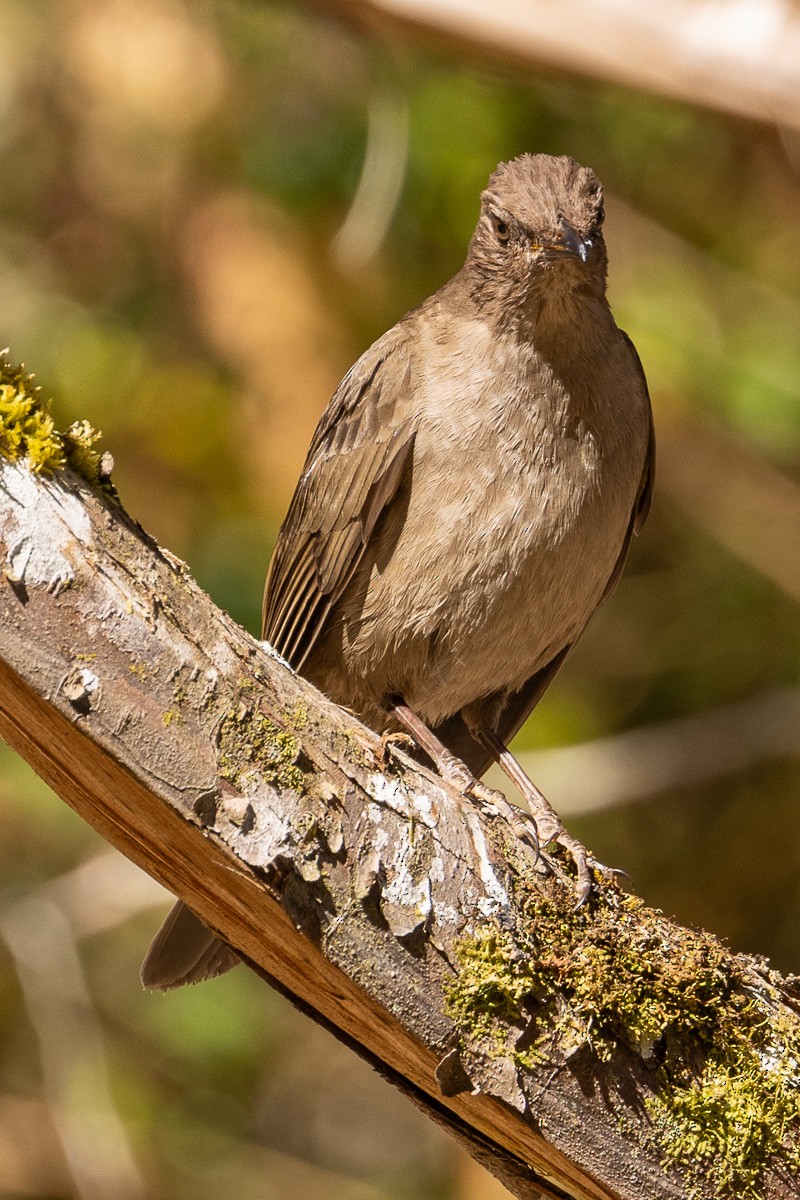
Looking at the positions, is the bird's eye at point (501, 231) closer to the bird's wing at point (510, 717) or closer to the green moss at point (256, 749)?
the bird's wing at point (510, 717)

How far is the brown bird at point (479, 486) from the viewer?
12.6ft

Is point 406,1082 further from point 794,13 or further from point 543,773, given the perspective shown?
point 794,13

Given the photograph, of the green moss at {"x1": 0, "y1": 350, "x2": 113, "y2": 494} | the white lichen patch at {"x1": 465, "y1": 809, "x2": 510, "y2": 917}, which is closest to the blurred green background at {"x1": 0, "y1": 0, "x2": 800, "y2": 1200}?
the white lichen patch at {"x1": 465, "y1": 809, "x2": 510, "y2": 917}

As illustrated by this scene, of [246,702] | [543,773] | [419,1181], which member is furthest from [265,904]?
[419,1181]

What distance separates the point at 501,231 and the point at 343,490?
852 mm

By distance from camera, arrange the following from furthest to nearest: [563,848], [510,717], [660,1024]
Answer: [510,717]
[563,848]
[660,1024]

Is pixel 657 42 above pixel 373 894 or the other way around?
above

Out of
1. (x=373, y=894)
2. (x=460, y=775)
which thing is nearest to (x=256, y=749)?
(x=373, y=894)

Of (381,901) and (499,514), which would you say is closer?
(381,901)

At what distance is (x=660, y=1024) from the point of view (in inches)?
113

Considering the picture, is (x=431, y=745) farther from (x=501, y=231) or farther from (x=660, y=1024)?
(x=501, y=231)

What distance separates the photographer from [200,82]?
6.46 metres

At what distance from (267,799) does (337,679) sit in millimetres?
1593

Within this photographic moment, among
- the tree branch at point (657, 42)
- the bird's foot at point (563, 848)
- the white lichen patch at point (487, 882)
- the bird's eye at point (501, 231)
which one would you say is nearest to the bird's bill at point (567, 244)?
the bird's eye at point (501, 231)
